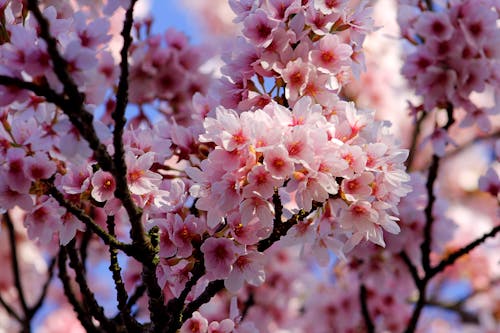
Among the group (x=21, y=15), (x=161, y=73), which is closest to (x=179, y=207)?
(x=21, y=15)

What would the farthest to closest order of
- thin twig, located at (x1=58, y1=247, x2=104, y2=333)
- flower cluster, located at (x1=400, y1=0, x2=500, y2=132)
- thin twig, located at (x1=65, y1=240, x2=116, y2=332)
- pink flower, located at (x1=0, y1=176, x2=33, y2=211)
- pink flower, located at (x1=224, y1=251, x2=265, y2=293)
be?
flower cluster, located at (x1=400, y1=0, x2=500, y2=132), thin twig, located at (x1=58, y1=247, x2=104, y2=333), thin twig, located at (x1=65, y1=240, x2=116, y2=332), pink flower, located at (x1=224, y1=251, x2=265, y2=293), pink flower, located at (x1=0, y1=176, x2=33, y2=211)

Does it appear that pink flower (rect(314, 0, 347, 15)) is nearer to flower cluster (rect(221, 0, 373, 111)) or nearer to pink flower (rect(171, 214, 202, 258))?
flower cluster (rect(221, 0, 373, 111))

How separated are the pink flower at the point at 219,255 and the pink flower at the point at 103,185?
274mm

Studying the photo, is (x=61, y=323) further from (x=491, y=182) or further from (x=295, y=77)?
(x=295, y=77)

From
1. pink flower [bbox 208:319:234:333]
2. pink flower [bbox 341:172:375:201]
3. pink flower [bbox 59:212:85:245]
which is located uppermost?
pink flower [bbox 59:212:85:245]

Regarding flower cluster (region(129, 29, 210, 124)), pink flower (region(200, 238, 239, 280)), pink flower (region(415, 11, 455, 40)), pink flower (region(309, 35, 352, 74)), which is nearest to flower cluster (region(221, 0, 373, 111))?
pink flower (region(309, 35, 352, 74))

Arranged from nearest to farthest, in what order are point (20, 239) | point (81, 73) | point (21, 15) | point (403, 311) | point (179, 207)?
point (81, 73), point (179, 207), point (21, 15), point (403, 311), point (20, 239)

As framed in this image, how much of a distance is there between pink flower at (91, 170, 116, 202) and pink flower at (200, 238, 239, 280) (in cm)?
27

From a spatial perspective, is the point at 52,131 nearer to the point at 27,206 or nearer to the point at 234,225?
the point at 27,206

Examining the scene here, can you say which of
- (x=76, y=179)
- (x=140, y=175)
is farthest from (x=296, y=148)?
(x=76, y=179)

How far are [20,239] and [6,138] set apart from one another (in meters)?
3.15

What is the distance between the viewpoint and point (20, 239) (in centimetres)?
472

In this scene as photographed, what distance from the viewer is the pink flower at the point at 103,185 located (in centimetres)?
179

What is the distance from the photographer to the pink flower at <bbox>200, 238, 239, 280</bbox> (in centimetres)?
176
